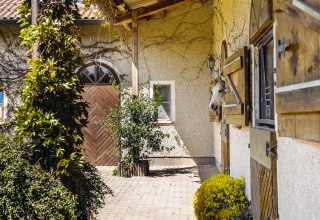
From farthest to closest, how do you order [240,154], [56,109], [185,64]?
[185,64]
[240,154]
[56,109]

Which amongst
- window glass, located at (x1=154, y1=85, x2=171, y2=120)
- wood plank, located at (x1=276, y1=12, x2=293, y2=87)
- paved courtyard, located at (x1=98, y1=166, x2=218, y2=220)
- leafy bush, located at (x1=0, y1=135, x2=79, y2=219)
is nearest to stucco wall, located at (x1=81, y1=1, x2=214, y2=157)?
window glass, located at (x1=154, y1=85, x2=171, y2=120)

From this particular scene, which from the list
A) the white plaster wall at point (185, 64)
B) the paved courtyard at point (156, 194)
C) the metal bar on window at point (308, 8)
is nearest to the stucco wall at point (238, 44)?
the paved courtyard at point (156, 194)

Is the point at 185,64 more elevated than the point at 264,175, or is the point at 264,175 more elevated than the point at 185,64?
the point at 185,64

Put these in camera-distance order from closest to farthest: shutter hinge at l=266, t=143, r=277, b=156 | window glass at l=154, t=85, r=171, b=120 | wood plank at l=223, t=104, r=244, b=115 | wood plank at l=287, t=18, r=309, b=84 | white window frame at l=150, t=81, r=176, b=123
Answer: wood plank at l=287, t=18, r=309, b=84, shutter hinge at l=266, t=143, r=277, b=156, wood plank at l=223, t=104, r=244, b=115, white window frame at l=150, t=81, r=176, b=123, window glass at l=154, t=85, r=171, b=120

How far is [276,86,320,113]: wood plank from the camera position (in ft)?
7.79

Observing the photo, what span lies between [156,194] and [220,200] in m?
2.76

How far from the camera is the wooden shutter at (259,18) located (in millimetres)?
3900

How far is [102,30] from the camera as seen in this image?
12570 millimetres

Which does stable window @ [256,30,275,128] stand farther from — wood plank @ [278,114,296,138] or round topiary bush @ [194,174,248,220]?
wood plank @ [278,114,296,138]

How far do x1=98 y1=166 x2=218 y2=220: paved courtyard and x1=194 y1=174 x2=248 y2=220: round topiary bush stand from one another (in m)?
0.65

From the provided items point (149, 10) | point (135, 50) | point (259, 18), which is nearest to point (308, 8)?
point (259, 18)

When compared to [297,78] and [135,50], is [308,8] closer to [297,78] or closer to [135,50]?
[297,78]

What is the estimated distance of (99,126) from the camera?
40.9 feet

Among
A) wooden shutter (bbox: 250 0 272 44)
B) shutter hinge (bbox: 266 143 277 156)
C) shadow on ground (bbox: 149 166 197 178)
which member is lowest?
shadow on ground (bbox: 149 166 197 178)
